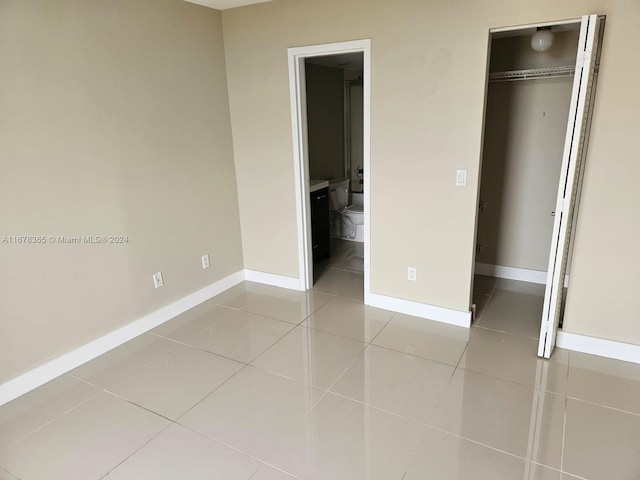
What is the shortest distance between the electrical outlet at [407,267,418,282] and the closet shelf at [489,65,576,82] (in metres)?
1.79

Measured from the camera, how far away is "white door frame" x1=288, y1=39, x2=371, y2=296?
3.12 metres

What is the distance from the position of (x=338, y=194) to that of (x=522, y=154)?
2314 mm

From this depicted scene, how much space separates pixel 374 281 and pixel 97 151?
→ 7.57 feet

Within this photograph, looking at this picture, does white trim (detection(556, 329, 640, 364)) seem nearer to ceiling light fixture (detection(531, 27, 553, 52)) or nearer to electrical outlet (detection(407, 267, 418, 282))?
electrical outlet (detection(407, 267, 418, 282))

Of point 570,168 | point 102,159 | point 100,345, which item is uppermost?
point 102,159

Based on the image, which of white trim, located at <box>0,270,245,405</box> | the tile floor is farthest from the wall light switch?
white trim, located at <box>0,270,245,405</box>

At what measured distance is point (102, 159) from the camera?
282 cm

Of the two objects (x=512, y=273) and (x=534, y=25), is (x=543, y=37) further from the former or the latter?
(x=512, y=273)

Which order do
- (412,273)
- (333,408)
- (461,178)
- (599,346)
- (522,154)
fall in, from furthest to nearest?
(522,154), (412,273), (461,178), (599,346), (333,408)

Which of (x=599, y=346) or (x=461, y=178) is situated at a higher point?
(x=461, y=178)

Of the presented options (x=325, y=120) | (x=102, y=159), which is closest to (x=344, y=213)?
(x=325, y=120)

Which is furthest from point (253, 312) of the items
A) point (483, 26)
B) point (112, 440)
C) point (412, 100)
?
point (483, 26)

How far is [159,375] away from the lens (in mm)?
2719

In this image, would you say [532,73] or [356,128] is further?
[356,128]
